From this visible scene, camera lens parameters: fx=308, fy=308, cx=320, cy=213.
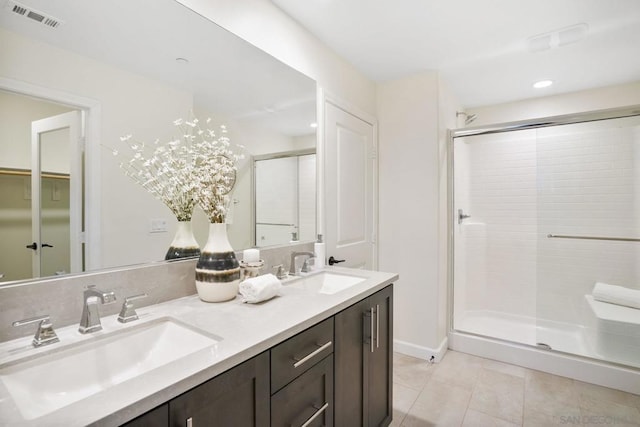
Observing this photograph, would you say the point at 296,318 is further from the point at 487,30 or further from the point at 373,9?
the point at 487,30

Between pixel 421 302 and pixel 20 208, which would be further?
pixel 421 302

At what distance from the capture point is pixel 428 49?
225cm

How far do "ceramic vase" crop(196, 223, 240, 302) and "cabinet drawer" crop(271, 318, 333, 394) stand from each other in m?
0.38

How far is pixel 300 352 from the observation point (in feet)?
3.51

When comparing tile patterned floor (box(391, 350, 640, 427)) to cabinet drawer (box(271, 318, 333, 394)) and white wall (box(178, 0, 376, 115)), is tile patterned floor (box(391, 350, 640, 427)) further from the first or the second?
white wall (box(178, 0, 376, 115))

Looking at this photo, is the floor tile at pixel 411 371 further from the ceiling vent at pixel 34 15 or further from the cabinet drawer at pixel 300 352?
the ceiling vent at pixel 34 15

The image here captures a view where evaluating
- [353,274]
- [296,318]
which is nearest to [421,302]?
[353,274]

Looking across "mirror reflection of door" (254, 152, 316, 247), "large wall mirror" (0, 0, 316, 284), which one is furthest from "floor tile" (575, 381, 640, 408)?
"large wall mirror" (0, 0, 316, 284)

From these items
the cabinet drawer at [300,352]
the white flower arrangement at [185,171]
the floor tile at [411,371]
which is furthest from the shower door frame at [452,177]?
the white flower arrangement at [185,171]

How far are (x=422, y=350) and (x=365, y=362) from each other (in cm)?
137

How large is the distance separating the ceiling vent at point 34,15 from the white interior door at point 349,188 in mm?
1448

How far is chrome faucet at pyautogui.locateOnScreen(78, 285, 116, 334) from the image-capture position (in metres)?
0.94

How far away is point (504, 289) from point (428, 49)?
2.54 m

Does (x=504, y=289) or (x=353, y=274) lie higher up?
(x=353, y=274)
